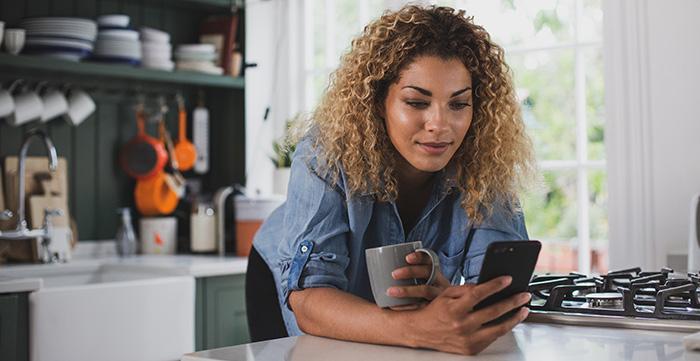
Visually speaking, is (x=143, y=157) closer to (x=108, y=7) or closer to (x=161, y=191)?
(x=161, y=191)

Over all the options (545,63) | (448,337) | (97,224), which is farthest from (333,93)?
(97,224)

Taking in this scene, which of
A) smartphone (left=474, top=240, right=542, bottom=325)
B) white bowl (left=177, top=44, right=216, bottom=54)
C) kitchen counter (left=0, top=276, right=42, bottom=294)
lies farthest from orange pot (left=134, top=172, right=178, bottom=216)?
smartphone (left=474, top=240, right=542, bottom=325)

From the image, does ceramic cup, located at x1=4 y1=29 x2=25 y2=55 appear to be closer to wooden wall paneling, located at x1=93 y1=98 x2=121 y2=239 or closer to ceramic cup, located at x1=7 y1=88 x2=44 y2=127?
ceramic cup, located at x1=7 y1=88 x2=44 y2=127

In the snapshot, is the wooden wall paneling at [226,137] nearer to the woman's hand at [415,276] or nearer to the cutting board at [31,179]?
the cutting board at [31,179]

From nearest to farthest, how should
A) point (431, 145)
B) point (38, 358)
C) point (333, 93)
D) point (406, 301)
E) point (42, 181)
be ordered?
point (406, 301) < point (431, 145) < point (333, 93) < point (38, 358) < point (42, 181)

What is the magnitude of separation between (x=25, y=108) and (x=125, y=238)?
66cm

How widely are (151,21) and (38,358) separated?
1.73 metres

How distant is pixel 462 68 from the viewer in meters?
1.71

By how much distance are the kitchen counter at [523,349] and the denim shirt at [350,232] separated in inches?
6.1

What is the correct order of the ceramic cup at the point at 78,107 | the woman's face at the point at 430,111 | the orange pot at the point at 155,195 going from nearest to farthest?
the woman's face at the point at 430,111 < the ceramic cup at the point at 78,107 < the orange pot at the point at 155,195

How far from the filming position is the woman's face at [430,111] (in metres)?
1.66

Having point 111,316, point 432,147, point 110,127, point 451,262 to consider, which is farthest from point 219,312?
point 432,147

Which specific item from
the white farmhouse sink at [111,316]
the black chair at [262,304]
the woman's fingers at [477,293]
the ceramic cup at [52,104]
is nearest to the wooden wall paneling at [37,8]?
the ceramic cup at [52,104]

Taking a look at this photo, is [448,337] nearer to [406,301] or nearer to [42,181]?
[406,301]
